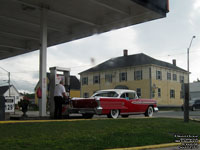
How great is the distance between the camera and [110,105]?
44.1 ft

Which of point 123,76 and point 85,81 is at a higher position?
point 123,76

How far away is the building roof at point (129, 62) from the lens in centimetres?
4331

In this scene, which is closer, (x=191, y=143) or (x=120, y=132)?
(x=191, y=143)

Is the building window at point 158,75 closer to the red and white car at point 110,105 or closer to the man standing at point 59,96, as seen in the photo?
the red and white car at point 110,105

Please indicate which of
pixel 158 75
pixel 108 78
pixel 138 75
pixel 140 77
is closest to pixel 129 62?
pixel 138 75

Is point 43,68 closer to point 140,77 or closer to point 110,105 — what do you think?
point 110,105

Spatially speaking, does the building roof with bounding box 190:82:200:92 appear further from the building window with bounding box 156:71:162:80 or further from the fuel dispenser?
the fuel dispenser

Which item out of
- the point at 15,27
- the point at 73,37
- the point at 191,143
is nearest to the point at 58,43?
the point at 73,37

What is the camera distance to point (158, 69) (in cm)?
4322

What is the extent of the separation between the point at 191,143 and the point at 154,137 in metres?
1.14

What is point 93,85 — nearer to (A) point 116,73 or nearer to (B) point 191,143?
(A) point 116,73

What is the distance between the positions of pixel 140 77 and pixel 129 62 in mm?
3550

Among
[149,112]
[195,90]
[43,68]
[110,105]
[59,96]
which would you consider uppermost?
[43,68]

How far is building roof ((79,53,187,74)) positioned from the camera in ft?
142
